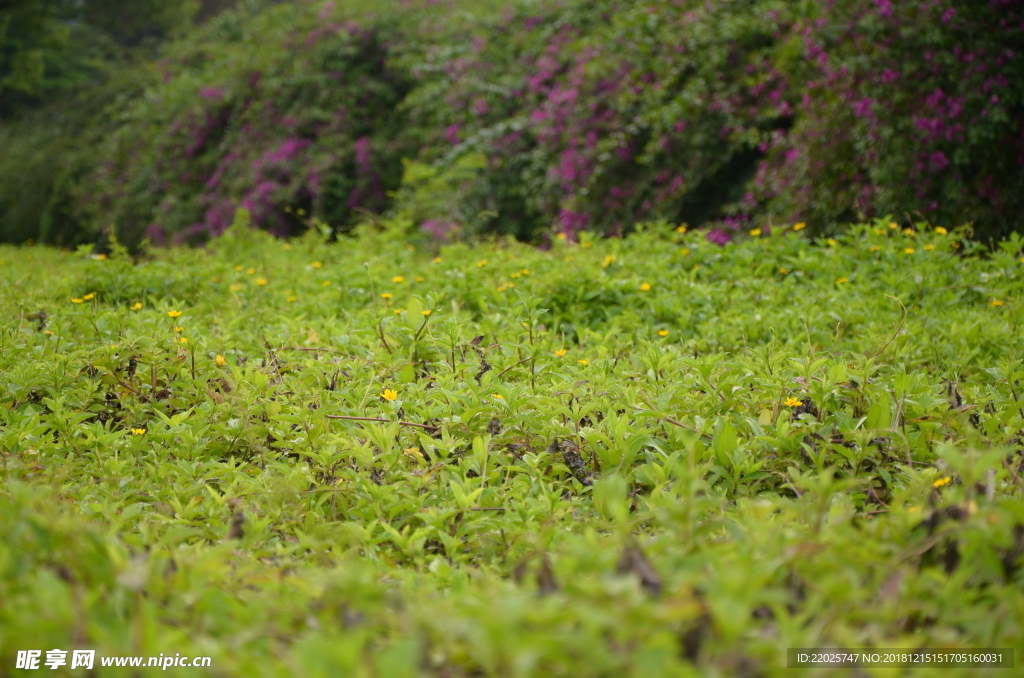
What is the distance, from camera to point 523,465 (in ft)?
7.52

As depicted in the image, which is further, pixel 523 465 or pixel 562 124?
pixel 562 124

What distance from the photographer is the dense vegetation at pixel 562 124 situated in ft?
16.8

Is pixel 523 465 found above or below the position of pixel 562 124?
below

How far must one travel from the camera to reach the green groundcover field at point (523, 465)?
1.13 meters

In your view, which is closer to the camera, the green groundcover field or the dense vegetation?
the green groundcover field

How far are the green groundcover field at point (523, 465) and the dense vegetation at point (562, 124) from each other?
39.3 inches

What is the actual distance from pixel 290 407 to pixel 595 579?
161 cm

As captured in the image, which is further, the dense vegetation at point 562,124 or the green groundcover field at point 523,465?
the dense vegetation at point 562,124

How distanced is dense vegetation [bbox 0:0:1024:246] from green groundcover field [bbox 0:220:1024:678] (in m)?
1.00

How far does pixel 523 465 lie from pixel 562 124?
5597mm

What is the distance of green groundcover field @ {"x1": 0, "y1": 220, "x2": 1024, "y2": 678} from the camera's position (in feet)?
3.69

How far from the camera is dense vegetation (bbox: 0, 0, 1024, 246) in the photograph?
5.12 m

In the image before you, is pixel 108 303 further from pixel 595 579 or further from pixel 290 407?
pixel 595 579

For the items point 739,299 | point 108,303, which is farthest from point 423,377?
point 108,303
